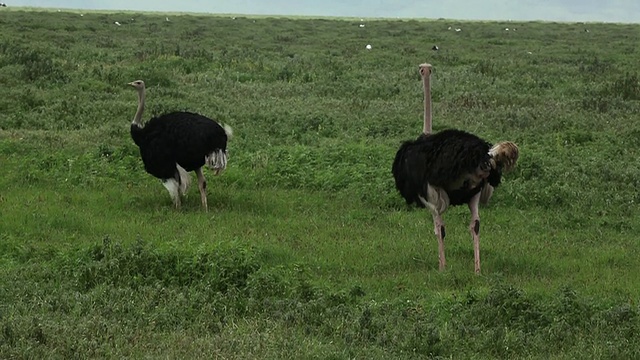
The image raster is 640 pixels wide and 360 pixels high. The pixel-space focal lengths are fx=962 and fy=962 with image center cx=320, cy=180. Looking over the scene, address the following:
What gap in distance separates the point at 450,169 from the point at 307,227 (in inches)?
92.2

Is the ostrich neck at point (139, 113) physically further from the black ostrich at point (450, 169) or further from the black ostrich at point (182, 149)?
the black ostrich at point (450, 169)

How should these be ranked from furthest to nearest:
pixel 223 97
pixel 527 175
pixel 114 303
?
pixel 223 97 → pixel 527 175 → pixel 114 303

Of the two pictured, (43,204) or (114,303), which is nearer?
(114,303)

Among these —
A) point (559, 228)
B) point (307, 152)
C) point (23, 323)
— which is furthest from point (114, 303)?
point (307, 152)

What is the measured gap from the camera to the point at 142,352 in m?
6.03

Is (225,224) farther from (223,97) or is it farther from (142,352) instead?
(223,97)

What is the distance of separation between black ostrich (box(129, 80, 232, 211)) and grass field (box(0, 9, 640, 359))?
35cm

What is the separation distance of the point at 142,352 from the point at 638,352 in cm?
317

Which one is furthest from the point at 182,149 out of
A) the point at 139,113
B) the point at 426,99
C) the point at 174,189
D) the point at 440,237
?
the point at 440,237

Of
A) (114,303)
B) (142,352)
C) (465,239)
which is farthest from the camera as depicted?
(465,239)

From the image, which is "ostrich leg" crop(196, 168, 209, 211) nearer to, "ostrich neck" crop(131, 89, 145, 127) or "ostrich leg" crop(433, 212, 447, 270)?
"ostrich neck" crop(131, 89, 145, 127)

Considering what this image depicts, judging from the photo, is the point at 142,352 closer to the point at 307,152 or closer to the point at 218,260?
the point at 218,260

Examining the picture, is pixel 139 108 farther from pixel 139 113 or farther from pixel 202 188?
pixel 202 188

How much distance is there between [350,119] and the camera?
51.6 feet
